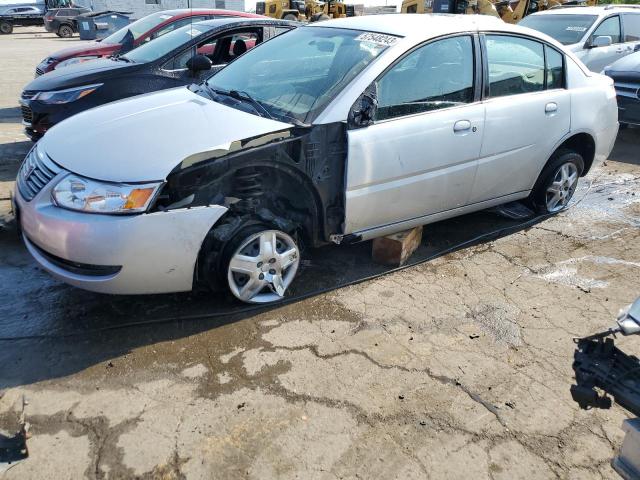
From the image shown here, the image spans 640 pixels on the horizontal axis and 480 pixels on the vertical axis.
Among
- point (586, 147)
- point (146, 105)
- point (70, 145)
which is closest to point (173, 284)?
point (70, 145)

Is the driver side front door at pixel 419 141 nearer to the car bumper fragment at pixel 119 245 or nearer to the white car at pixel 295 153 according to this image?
the white car at pixel 295 153

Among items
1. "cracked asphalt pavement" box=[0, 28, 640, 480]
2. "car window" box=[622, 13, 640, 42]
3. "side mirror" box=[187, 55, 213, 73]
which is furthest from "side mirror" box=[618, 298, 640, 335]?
"car window" box=[622, 13, 640, 42]

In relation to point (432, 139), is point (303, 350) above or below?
below

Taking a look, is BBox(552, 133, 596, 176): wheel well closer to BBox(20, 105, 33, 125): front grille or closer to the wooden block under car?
the wooden block under car

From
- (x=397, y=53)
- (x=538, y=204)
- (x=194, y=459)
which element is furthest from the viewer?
(x=538, y=204)

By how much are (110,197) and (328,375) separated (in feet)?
4.85

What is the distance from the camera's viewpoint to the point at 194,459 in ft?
7.75

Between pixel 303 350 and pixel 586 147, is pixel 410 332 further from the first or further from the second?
pixel 586 147

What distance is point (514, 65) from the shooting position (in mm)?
4289

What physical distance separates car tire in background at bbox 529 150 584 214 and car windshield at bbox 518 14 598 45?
524 cm

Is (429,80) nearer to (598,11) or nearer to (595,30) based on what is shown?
(595,30)

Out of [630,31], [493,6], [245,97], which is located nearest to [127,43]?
[245,97]

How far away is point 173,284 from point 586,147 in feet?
12.8

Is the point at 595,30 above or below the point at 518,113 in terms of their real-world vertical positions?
above
